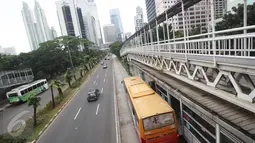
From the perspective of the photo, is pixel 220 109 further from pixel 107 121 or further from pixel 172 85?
pixel 107 121

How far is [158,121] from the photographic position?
7.38 m

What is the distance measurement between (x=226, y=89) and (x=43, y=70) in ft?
142

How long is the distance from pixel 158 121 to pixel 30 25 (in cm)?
11961

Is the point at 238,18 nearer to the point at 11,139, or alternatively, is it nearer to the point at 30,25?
the point at 11,139

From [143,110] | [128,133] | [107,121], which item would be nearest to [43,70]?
[107,121]

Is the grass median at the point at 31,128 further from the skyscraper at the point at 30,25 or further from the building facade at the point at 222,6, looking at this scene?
the skyscraper at the point at 30,25

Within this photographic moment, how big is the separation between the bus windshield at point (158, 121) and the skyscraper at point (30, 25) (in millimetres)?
115329

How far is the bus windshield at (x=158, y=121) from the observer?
729 cm

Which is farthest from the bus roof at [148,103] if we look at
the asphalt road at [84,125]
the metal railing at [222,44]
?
the asphalt road at [84,125]

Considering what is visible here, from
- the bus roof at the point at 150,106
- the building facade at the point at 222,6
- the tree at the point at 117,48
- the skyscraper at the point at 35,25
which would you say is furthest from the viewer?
the skyscraper at the point at 35,25

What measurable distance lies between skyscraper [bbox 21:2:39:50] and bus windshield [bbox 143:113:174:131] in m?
115

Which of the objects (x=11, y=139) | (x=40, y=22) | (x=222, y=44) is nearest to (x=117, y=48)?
(x=40, y=22)

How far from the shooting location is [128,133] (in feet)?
35.8

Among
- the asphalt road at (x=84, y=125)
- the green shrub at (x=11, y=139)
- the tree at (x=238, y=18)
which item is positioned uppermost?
the tree at (x=238, y=18)
